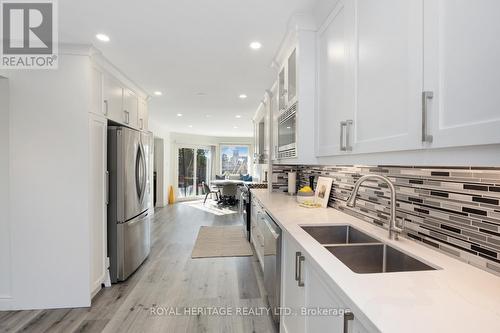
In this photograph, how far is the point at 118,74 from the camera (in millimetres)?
2924

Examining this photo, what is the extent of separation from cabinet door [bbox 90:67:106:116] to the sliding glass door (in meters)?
6.39

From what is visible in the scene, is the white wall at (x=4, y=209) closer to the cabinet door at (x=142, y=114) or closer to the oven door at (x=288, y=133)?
the cabinet door at (x=142, y=114)

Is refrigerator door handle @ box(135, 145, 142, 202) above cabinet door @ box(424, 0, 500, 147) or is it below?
below

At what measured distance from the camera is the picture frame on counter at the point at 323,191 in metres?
2.31

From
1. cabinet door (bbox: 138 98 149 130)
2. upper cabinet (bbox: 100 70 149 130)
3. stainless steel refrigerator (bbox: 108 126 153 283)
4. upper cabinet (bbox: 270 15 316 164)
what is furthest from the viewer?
cabinet door (bbox: 138 98 149 130)

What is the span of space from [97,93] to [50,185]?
3.24ft

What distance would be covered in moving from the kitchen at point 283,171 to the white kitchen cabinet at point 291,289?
2cm

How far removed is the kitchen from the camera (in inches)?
30.1

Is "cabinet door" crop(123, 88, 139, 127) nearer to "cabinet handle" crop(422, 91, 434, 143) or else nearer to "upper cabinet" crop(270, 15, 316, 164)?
"upper cabinet" crop(270, 15, 316, 164)

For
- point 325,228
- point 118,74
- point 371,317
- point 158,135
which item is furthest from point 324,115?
point 158,135

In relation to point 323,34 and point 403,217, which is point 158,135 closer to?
point 323,34

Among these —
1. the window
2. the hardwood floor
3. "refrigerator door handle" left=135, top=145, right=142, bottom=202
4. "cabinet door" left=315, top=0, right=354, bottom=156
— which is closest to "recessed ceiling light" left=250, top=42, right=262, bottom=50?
"cabinet door" left=315, top=0, right=354, bottom=156

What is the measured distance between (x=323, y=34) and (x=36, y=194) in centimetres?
284

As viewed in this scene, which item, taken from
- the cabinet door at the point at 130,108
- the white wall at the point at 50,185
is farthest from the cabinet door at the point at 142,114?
the white wall at the point at 50,185
